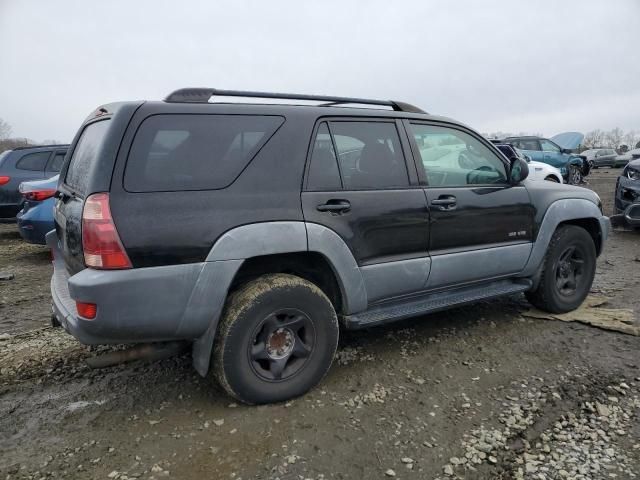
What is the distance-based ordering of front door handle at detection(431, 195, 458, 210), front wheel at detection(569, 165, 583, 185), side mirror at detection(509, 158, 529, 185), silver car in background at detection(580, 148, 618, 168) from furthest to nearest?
silver car in background at detection(580, 148, 618, 168)
front wheel at detection(569, 165, 583, 185)
side mirror at detection(509, 158, 529, 185)
front door handle at detection(431, 195, 458, 210)

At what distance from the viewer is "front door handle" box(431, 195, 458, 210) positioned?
11.1 feet

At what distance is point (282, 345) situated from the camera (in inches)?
115

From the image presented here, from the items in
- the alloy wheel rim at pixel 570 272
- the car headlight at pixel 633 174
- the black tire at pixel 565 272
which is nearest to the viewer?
the black tire at pixel 565 272

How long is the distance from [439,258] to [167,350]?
194cm

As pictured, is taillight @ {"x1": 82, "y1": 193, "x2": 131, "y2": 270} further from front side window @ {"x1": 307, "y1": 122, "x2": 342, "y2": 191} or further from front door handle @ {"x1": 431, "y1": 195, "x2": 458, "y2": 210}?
front door handle @ {"x1": 431, "y1": 195, "x2": 458, "y2": 210}

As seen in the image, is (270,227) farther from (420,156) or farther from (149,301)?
(420,156)

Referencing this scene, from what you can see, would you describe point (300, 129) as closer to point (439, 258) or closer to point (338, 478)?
point (439, 258)

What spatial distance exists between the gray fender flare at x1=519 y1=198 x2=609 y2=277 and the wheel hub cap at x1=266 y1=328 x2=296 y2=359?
2.21 m

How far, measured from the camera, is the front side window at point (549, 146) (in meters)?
15.9

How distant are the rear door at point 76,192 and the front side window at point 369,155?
1439mm

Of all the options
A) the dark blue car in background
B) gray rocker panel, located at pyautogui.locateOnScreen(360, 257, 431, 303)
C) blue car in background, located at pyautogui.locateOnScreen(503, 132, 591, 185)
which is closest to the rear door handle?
gray rocker panel, located at pyautogui.locateOnScreen(360, 257, 431, 303)

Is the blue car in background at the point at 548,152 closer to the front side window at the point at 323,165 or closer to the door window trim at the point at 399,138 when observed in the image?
the door window trim at the point at 399,138

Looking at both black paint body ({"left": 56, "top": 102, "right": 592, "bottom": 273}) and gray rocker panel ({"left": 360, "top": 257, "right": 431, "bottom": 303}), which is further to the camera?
gray rocker panel ({"left": 360, "top": 257, "right": 431, "bottom": 303})

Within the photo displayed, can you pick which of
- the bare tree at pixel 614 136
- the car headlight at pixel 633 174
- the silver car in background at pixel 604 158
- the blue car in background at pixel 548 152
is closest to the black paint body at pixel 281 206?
the car headlight at pixel 633 174
